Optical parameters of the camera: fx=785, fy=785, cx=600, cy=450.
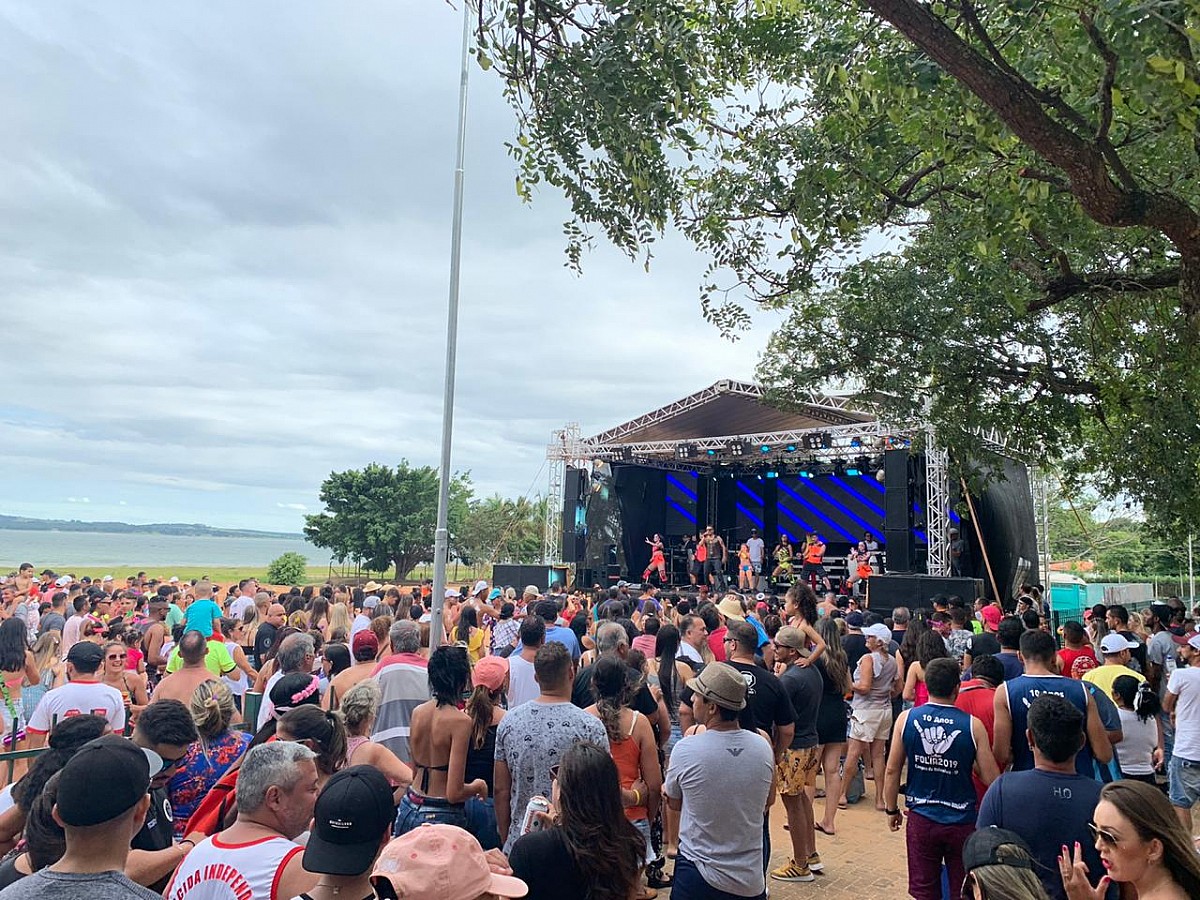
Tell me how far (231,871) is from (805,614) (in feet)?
13.9

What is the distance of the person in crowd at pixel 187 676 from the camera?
14.4 feet

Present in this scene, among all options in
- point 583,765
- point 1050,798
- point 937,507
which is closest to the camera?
point 583,765

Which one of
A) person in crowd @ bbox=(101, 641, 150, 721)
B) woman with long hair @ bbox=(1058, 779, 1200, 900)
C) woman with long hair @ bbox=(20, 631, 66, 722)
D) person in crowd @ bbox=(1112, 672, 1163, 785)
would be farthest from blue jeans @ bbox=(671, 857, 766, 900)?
woman with long hair @ bbox=(20, 631, 66, 722)

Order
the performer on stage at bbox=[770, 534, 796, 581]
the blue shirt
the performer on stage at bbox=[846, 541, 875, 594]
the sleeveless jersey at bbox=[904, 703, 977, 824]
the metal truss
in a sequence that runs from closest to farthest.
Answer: the sleeveless jersey at bbox=[904, 703, 977, 824]
the blue shirt
the metal truss
the performer on stage at bbox=[846, 541, 875, 594]
the performer on stage at bbox=[770, 534, 796, 581]

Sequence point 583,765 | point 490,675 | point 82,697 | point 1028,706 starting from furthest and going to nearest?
1. point 82,697
2. point 490,675
3. point 1028,706
4. point 583,765

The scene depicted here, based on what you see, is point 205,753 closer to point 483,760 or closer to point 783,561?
point 483,760

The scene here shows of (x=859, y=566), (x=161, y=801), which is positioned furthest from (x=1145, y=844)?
(x=859, y=566)

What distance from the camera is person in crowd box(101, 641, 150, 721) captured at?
5.00 m

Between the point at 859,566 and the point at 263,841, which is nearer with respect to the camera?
the point at 263,841

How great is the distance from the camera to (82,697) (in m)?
4.18

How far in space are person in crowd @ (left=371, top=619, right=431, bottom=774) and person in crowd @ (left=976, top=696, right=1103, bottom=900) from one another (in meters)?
2.73

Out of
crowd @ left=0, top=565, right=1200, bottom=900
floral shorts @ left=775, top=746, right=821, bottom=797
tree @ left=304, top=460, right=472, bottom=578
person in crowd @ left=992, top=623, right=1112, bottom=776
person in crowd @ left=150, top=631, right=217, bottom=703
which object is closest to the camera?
crowd @ left=0, top=565, right=1200, bottom=900

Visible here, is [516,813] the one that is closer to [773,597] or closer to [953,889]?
[953,889]

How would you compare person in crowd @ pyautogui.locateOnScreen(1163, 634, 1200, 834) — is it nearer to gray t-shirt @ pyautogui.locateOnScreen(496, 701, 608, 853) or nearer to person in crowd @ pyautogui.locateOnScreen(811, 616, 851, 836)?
person in crowd @ pyautogui.locateOnScreen(811, 616, 851, 836)
